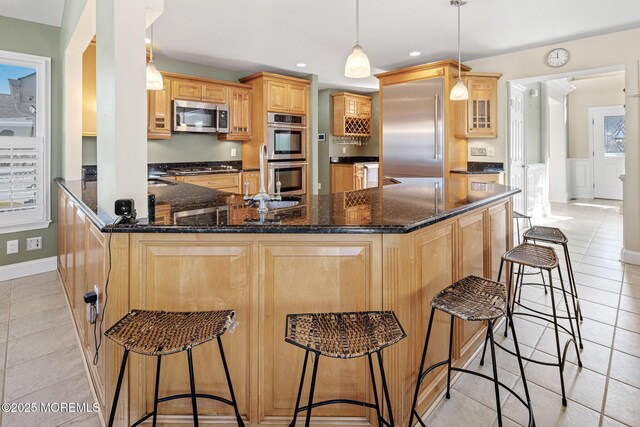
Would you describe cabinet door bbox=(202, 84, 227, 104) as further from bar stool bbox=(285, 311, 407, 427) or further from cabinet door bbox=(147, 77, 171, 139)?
bar stool bbox=(285, 311, 407, 427)

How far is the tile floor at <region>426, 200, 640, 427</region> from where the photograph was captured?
1754 mm

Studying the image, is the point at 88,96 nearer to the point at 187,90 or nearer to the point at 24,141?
the point at 24,141

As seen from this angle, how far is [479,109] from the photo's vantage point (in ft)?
16.9

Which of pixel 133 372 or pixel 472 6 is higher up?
pixel 472 6

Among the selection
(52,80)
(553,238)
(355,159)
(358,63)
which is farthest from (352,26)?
(355,159)

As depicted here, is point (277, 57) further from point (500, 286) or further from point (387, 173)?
point (500, 286)

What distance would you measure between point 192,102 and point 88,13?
2627 mm

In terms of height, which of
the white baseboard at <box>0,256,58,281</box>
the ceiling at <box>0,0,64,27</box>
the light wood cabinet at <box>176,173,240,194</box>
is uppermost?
the ceiling at <box>0,0,64,27</box>

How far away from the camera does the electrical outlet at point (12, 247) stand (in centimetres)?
373

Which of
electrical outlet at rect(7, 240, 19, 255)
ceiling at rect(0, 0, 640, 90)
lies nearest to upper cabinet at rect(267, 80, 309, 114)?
ceiling at rect(0, 0, 640, 90)

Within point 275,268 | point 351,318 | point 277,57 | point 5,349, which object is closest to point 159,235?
point 275,268

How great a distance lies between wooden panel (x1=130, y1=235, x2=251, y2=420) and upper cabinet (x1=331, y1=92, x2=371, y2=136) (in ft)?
20.7

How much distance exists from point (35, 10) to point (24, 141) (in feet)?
3.86

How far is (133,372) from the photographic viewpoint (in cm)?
159
